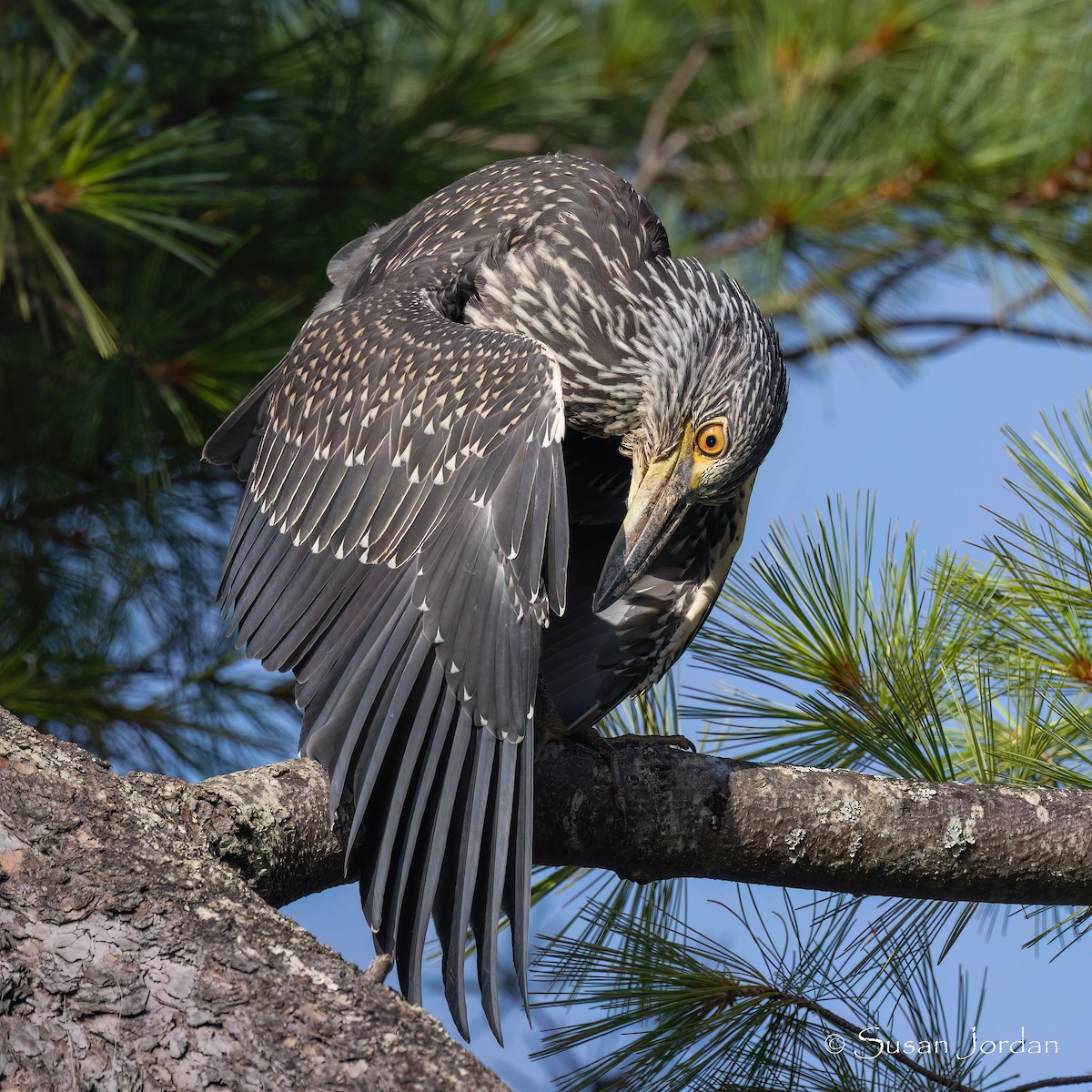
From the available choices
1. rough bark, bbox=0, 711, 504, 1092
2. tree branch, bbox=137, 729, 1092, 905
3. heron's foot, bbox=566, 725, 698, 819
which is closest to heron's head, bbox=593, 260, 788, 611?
heron's foot, bbox=566, 725, 698, 819

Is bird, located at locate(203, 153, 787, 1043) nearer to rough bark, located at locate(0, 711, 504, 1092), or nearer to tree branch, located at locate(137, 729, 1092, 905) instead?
tree branch, located at locate(137, 729, 1092, 905)

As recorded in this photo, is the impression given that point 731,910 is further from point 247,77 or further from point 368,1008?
point 247,77

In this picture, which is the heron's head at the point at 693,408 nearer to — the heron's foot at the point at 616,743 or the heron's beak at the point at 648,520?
the heron's beak at the point at 648,520

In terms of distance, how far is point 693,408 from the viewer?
242 centimetres

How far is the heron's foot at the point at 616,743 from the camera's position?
193cm

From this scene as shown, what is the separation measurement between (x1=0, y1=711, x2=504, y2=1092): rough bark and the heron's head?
103cm

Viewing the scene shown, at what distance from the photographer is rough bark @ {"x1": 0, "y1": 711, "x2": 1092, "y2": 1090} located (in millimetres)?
1164

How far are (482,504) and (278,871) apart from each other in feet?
2.08

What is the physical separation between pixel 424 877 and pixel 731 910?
1.96 feet

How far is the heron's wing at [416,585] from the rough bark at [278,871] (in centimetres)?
13

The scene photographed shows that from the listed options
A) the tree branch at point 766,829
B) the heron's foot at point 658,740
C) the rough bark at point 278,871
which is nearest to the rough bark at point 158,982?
the rough bark at point 278,871

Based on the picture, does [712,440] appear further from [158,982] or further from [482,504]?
[158,982]

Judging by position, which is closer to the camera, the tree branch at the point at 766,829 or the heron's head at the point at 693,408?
the tree branch at the point at 766,829

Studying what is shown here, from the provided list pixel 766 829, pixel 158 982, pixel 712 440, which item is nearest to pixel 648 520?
pixel 712 440
